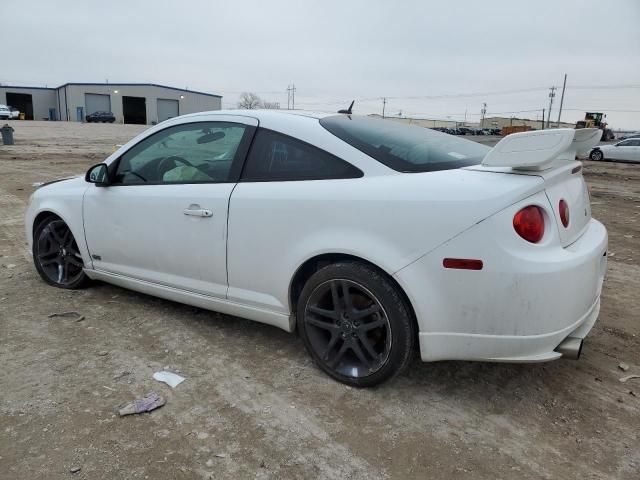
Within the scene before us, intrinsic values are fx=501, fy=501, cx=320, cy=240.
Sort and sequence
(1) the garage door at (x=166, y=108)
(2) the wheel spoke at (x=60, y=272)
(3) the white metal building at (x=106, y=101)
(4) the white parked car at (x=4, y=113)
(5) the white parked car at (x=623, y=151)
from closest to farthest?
(2) the wheel spoke at (x=60, y=272) → (5) the white parked car at (x=623, y=151) → (4) the white parked car at (x=4, y=113) → (3) the white metal building at (x=106, y=101) → (1) the garage door at (x=166, y=108)

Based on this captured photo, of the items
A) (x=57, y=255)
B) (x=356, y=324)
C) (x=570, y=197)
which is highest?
(x=570, y=197)

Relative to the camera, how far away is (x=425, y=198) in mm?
Answer: 2414

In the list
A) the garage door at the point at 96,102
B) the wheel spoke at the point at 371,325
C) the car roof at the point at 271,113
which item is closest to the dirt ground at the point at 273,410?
the wheel spoke at the point at 371,325

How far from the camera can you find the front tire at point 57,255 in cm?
418

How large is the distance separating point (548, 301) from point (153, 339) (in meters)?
2.46

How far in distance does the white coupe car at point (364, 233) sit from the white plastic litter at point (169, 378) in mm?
525

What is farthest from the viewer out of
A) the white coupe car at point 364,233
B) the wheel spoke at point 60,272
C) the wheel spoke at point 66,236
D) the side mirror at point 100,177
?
the wheel spoke at point 60,272

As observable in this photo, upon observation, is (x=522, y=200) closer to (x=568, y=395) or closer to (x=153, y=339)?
(x=568, y=395)

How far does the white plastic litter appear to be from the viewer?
2.84m

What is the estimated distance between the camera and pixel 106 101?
68.6 meters

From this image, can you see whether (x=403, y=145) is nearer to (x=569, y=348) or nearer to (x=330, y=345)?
(x=330, y=345)

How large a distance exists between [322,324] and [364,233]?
61cm

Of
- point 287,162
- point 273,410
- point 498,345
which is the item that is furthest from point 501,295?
point 287,162

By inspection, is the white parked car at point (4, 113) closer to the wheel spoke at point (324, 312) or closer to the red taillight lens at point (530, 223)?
the wheel spoke at point (324, 312)
